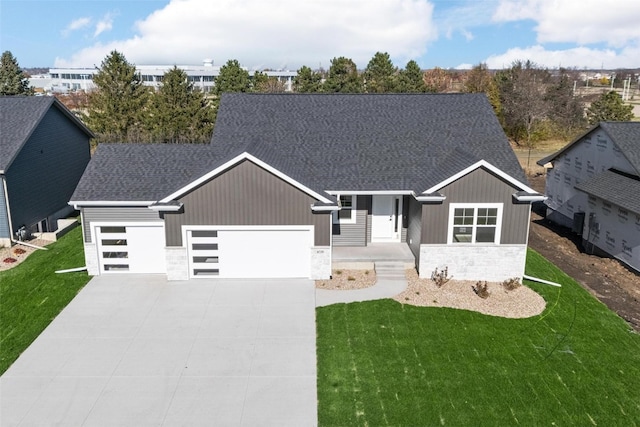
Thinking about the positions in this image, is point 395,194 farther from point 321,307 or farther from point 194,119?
point 194,119

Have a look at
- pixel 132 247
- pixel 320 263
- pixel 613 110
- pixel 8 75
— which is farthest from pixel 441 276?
pixel 8 75

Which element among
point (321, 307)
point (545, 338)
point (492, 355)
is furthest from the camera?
point (321, 307)

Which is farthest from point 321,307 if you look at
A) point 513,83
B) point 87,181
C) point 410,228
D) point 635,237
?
point 513,83

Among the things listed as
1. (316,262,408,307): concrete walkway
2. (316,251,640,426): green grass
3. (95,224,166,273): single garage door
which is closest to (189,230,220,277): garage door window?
(95,224,166,273): single garage door

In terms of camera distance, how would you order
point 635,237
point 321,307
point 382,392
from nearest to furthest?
point 382,392
point 321,307
point 635,237

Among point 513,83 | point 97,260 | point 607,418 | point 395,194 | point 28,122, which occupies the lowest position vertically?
point 607,418

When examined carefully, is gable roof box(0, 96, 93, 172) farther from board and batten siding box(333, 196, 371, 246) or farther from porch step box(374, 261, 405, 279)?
porch step box(374, 261, 405, 279)
